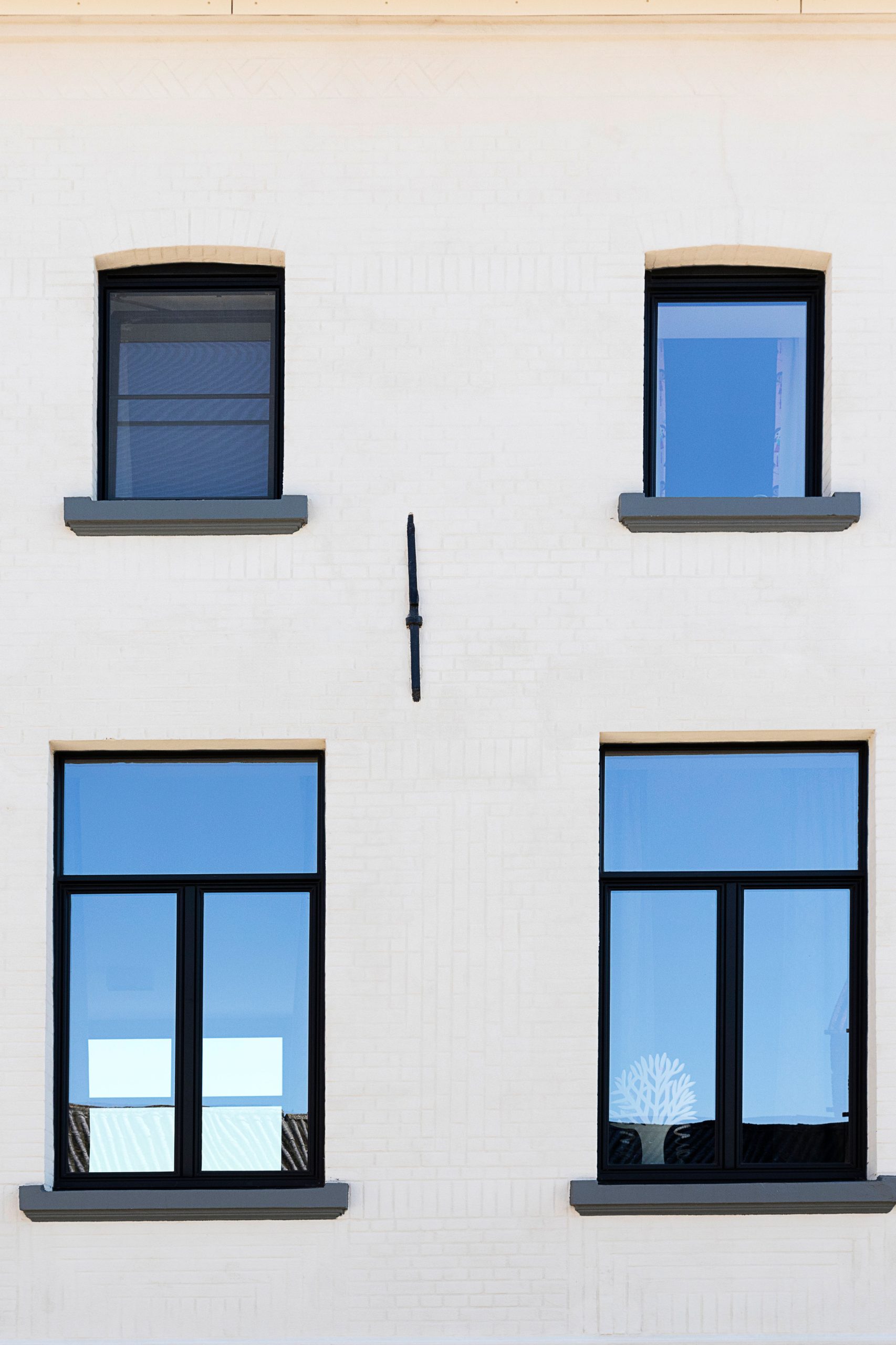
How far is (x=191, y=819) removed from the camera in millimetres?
6504

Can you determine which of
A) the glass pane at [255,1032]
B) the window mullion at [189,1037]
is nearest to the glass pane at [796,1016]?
the glass pane at [255,1032]

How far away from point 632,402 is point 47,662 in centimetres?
324

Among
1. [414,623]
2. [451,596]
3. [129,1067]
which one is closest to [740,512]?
[451,596]

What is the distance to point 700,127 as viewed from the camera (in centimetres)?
655

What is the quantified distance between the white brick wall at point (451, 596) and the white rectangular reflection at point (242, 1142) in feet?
1.02

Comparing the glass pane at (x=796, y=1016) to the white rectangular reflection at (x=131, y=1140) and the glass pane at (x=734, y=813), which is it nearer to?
the glass pane at (x=734, y=813)

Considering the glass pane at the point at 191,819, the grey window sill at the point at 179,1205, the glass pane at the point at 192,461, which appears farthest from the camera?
the glass pane at the point at 192,461

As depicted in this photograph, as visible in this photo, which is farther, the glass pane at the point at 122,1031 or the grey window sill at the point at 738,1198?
the glass pane at the point at 122,1031

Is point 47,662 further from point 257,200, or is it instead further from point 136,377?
point 257,200

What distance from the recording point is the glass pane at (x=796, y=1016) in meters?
6.44

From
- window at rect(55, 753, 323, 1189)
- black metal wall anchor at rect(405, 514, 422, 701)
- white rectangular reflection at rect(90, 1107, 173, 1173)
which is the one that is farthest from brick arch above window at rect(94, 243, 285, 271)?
white rectangular reflection at rect(90, 1107, 173, 1173)

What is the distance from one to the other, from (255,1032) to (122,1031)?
677 mm

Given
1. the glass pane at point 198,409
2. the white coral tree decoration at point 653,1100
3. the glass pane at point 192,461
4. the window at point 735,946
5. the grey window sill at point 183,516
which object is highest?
the glass pane at point 198,409

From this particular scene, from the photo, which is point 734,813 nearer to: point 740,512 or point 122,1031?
point 740,512
